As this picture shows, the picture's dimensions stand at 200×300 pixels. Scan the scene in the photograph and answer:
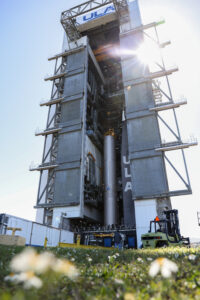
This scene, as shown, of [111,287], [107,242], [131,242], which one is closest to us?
[111,287]

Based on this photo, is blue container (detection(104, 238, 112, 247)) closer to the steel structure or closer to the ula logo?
the steel structure

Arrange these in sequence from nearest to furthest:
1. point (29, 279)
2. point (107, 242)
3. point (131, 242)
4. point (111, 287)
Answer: point (29, 279) → point (111, 287) → point (107, 242) → point (131, 242)

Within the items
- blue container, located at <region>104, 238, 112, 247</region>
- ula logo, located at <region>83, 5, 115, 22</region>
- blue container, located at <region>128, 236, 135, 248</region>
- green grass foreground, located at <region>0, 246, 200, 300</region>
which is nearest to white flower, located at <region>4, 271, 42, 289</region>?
green grass foreground, located at <region>0, 246, 200, 300</region>

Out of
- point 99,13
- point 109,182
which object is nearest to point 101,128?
point 109,182

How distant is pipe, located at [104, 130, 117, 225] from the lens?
34.2 metres

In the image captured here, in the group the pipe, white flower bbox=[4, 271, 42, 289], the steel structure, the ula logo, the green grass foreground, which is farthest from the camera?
the ula logo

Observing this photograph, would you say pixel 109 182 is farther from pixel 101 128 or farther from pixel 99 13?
pixel 99 13

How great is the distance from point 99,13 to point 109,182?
Answer: 35232 mm

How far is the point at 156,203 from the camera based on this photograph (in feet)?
91.9

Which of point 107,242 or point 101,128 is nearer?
point 107,242

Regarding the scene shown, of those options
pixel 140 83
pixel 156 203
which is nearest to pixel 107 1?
pixel 140 83

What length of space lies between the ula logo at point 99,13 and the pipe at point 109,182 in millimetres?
24747

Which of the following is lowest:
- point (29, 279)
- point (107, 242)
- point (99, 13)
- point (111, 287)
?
point (111, 287)

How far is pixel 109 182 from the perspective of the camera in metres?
36.4
